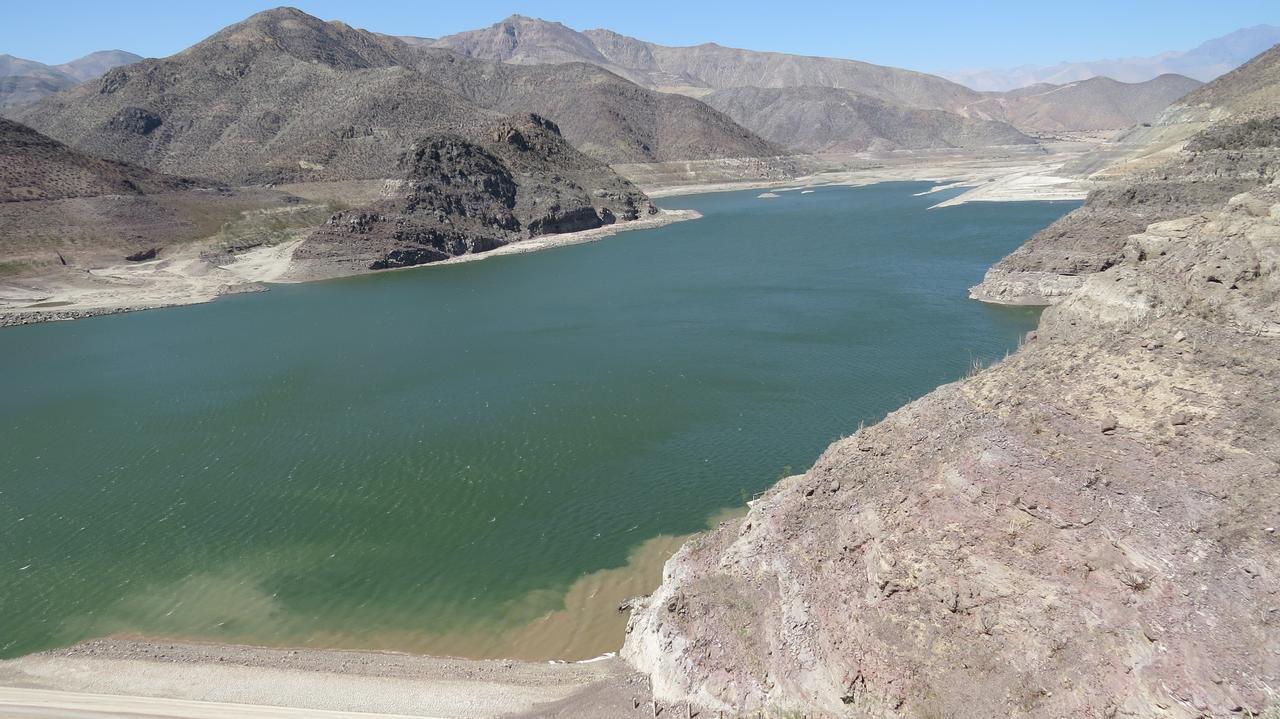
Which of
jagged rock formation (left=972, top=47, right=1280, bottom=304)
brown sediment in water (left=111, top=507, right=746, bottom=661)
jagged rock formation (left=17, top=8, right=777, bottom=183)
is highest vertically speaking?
jagged rock formation (left=17, top=8, right=777, bottom=183)

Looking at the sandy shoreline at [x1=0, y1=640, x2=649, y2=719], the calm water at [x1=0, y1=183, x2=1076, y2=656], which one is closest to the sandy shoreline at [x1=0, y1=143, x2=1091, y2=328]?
the calm water at [x1=0, y1=183, x2=1076, y2=656]

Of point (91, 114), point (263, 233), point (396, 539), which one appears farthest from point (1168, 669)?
point (91, 114)

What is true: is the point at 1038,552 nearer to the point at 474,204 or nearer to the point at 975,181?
the point at 474,204

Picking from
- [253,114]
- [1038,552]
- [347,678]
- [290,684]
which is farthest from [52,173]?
[1038,552]

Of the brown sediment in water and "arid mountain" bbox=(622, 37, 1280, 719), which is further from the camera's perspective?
the brown sediment in water

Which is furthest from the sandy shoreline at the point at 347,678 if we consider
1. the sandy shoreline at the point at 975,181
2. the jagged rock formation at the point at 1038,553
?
the sandy shoreline at the point at 975,181

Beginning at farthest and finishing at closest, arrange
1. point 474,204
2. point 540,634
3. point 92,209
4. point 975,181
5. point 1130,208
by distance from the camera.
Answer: point 975,181 < point 474,204 < point 92,209 < point 1130,208 < point 540,634

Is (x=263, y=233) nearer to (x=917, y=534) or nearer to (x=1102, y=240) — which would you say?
(x=1102, y=240)

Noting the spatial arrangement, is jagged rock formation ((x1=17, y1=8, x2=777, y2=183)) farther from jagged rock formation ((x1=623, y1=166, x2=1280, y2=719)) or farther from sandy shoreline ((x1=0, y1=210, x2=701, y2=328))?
jagged rock formation ((x1=623, y1=166, x2=1280, y2=719))
